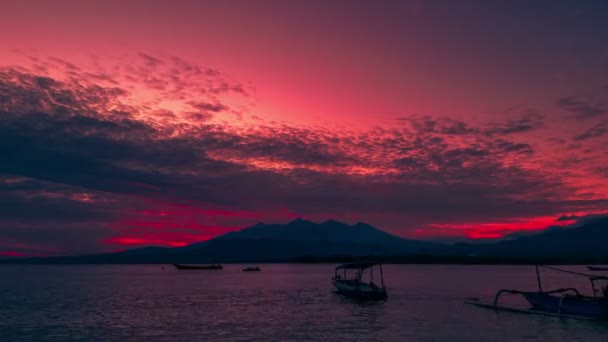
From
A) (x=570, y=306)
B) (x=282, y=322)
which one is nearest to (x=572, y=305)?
(x=570, y=306)

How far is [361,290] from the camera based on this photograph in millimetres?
83188

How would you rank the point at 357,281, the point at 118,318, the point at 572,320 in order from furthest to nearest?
the point at 357,281 → the point at 118,318 → the point at 572,320

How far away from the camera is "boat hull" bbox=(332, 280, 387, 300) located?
80562mm

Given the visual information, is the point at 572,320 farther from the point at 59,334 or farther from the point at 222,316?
the point at 59,334

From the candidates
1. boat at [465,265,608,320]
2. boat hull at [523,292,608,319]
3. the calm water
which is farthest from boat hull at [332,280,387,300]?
boat hull at [523,292,608,319]

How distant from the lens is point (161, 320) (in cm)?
5888

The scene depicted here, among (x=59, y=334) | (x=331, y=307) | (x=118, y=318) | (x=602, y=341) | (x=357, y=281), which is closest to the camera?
(x=602, y=341)

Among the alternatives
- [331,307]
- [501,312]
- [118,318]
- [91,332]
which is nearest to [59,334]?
[91,332]

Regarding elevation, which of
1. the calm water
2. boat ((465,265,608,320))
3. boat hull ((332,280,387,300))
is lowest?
the calm water

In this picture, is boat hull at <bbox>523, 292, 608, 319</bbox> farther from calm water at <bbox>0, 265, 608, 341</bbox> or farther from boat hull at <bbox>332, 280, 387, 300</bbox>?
boat hull at <bbox>332, 280, 387, 300</bbox>

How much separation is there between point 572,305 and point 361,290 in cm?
3406

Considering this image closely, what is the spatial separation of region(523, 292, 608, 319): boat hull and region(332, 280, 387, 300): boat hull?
935 inches

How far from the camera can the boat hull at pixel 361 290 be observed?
80562mm

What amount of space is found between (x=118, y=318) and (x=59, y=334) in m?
12.6
